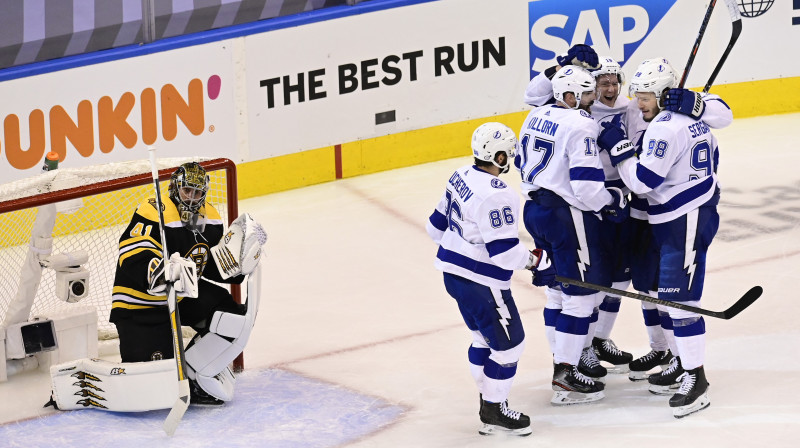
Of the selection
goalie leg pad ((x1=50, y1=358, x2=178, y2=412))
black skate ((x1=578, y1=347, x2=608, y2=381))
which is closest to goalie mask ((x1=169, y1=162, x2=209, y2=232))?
goalie leg pad ((x1=50, y1=358, x2=178, y2=412))

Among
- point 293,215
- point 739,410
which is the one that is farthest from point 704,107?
point 293,215

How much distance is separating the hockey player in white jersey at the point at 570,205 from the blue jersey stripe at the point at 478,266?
0.45 meters

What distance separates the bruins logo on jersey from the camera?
18.6 ft

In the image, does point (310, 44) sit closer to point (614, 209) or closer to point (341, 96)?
point (341, 96)

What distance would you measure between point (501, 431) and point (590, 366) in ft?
1.98

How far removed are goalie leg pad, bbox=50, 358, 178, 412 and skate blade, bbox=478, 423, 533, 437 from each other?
117 centimetres

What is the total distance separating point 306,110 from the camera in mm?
8641

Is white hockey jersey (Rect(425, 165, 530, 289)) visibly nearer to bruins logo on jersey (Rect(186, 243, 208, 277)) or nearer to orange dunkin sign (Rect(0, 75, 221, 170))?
bruins logo on jersey (Rect(186, 243, 208, 277))

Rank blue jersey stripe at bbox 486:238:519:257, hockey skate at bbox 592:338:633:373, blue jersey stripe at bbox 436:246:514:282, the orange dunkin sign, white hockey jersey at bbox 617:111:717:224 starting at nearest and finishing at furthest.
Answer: blue jersey stripe at bbox 486:238:519:257, blue jersey stripe at bbox 436:246:514:282, white hockey jersey at bbox 617:111:717:224, hockey skate at bbox 592:338:633:373, the orange dunkin sign

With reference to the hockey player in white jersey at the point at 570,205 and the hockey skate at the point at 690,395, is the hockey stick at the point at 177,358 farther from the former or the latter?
the hockey skate at the point at 690,395

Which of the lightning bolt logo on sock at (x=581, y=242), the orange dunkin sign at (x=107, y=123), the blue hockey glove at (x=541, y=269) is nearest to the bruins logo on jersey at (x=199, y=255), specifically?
the blue hockey glove at (x=541, y=269)

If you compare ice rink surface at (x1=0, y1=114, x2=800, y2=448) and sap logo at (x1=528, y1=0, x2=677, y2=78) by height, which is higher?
sap logo at (x1=528, y1=0, x2=677, y2=78)

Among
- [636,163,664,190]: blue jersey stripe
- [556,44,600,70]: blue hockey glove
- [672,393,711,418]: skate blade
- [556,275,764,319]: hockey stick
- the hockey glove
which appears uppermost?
[556,44,600,70]: blue hockey glove

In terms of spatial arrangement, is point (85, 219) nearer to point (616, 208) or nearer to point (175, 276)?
point (175, 276)
